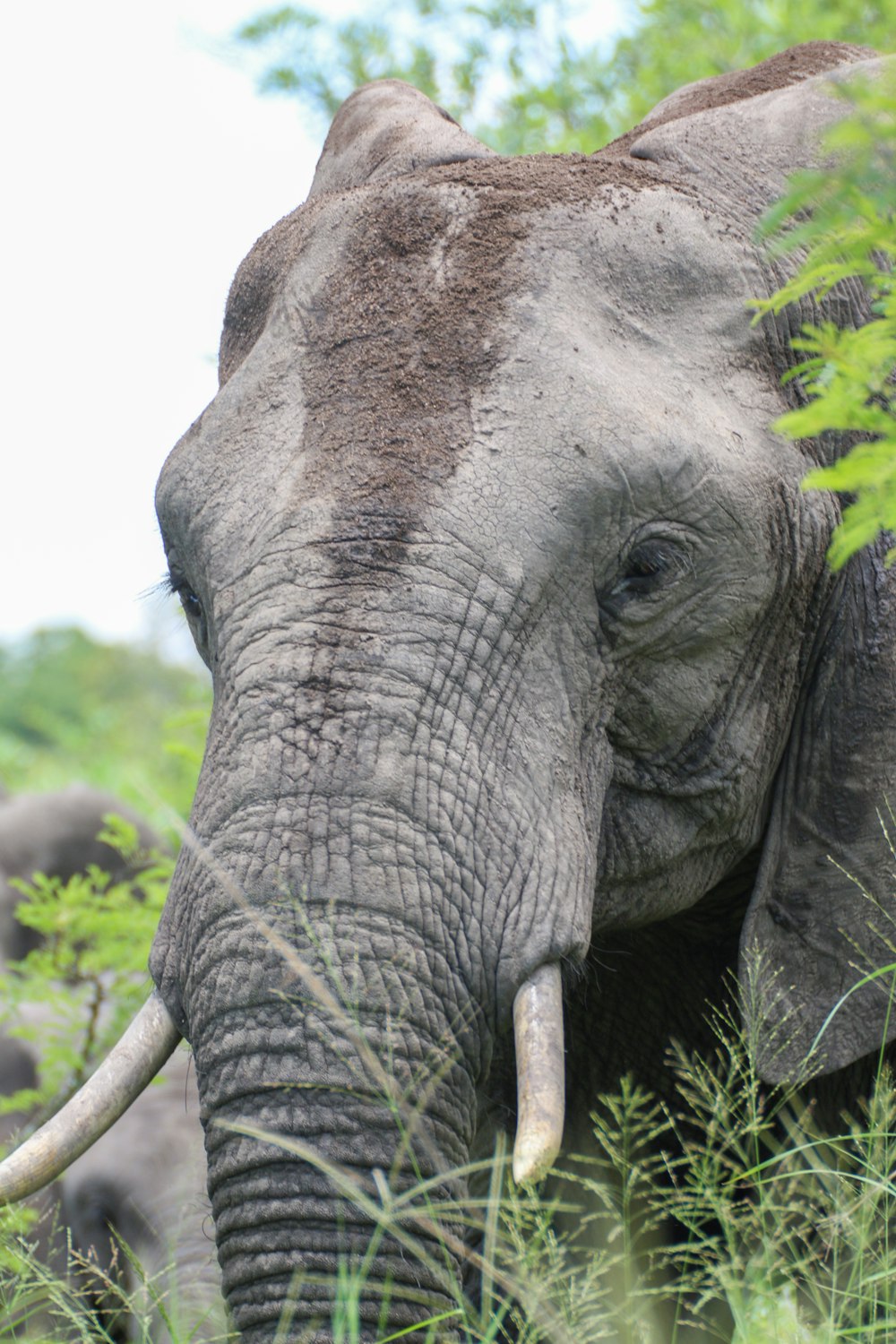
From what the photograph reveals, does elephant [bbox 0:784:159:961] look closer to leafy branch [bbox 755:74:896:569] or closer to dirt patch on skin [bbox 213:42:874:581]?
dirt patch on skin [bbox 213:42:874:581]

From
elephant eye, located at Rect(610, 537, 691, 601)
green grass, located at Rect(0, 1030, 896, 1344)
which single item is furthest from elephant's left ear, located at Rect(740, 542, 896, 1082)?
elephant eye, located at Rect(610, 537, 691, 601)

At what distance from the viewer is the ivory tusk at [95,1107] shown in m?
2.53

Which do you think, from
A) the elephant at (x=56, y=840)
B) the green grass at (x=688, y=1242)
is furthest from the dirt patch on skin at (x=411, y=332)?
the elephant at (x=56, y=840)

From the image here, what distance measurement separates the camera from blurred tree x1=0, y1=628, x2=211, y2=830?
40.5 ft

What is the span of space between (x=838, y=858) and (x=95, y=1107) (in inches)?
56.2

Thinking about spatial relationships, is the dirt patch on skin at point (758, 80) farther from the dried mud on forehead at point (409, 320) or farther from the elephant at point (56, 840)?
the elephant at point (56, 840)

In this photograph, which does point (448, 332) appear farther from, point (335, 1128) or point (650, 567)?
point (335, 1128)

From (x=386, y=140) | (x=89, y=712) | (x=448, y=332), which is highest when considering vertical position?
(x=89, y=712)

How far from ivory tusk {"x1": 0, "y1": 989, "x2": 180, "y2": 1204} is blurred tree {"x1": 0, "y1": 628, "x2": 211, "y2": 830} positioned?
195 inches

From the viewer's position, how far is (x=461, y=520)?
2711 millimetres

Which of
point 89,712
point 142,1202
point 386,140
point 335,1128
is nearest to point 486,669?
point 335,1128

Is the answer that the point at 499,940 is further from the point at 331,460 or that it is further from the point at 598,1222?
the point at 598,1222

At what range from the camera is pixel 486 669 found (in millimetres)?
2719

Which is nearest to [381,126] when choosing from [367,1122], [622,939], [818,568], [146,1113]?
[818,568]
